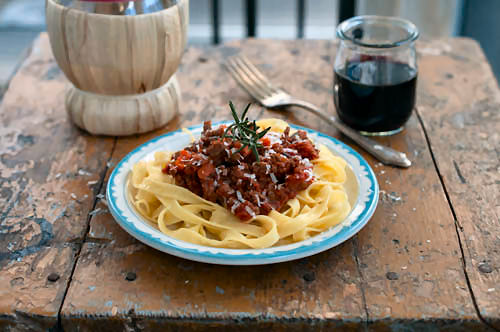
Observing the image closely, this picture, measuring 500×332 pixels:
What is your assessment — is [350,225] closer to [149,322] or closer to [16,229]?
[149,322]

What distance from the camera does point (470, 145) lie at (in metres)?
1.48

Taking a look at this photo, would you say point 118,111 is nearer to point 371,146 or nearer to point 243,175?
point 243,175

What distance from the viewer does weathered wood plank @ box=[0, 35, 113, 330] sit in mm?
1022

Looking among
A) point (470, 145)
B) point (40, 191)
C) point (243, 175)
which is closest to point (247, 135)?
point (243, 175)

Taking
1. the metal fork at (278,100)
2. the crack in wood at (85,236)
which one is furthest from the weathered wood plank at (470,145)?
the crack in wood at (85,236)

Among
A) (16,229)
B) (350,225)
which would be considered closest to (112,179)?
(16,229)

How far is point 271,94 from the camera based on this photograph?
1722 mm

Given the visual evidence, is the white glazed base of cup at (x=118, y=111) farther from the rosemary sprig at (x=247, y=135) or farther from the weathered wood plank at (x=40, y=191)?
the rosemary sprig at (x=247, y=135)

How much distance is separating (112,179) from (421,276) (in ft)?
2.10

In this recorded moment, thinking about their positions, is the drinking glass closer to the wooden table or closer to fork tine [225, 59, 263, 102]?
the wooden table

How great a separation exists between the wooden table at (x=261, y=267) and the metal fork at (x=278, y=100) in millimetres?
29

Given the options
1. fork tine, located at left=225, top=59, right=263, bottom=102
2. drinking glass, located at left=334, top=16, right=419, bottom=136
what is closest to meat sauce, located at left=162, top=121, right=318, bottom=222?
drinking glass, located at left=334, top=16, right=419, bottom=136

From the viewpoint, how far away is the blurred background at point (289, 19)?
9.52 ft

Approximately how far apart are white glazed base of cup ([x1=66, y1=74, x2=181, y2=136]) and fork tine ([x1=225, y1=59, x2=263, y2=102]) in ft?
0.92
